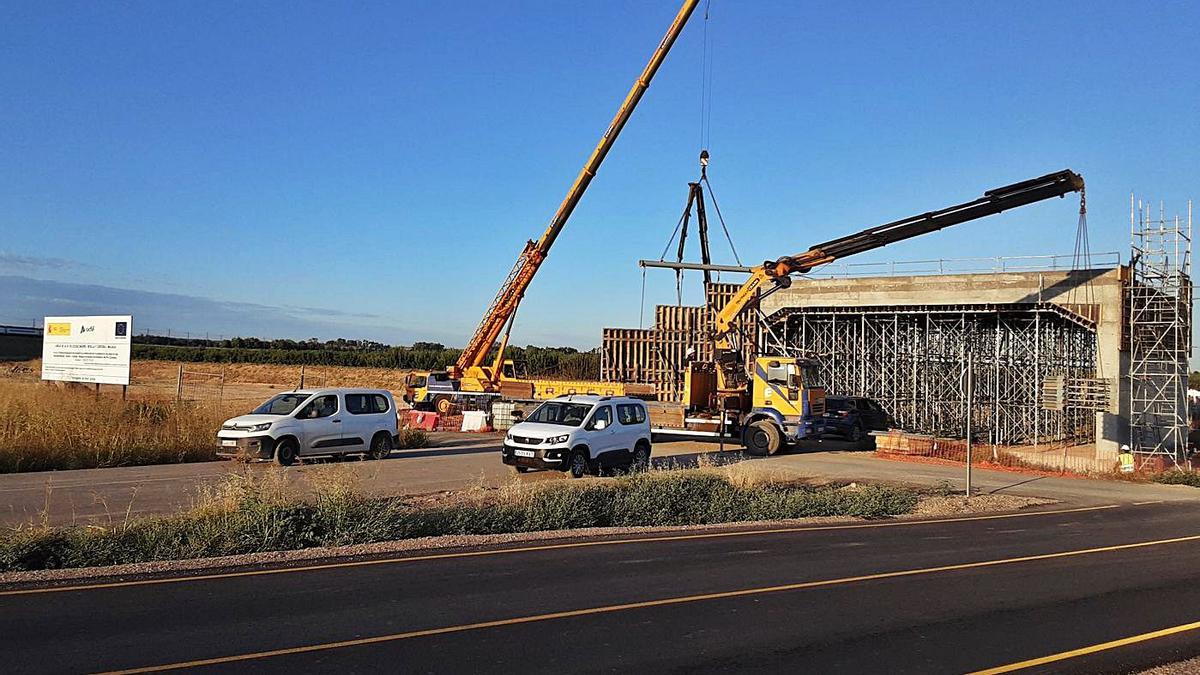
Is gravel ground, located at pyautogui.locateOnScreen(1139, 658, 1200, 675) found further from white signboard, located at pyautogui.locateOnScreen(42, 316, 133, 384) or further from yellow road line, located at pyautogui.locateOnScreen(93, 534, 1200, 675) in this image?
white signboard, located at pyautogui.locateOnScreen(42, 316, 133, 384)

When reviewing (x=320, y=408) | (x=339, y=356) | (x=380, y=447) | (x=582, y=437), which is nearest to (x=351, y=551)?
(x=582, y=437)

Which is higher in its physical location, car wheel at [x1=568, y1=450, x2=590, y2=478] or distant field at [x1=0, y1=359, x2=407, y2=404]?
distant field at [x1=0, y1=359, x2=407, y2=404]

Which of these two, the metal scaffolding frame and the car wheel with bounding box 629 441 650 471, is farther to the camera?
the metal scaffolding frame

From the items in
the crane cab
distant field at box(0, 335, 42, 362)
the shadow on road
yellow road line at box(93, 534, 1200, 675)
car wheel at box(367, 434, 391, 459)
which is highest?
distant field at box(0, 335, 42, 362)

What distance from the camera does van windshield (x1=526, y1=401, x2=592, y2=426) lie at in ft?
66.5

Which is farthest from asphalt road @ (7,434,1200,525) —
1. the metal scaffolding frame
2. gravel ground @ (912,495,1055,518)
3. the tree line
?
the tree line

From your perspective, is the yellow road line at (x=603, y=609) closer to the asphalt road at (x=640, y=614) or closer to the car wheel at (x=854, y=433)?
the asphalt road at (x=640, y=614)

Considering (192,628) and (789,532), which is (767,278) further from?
(192,628)

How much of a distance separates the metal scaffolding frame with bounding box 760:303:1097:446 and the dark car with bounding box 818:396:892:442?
8.71 ft

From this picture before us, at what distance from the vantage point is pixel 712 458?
2581cm

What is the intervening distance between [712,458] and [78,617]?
1966 cm

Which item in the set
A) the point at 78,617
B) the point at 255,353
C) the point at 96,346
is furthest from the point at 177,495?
the point at 255,353

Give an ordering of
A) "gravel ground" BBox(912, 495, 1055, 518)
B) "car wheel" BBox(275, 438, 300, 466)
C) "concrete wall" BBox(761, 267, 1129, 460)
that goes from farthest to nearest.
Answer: "concrete wall" BBox(761, 267, 1129, 460) < "car wheel" BBox(275, 438, 300, 466) < "gravel ground" BBox(912, 495, 1055, 518)

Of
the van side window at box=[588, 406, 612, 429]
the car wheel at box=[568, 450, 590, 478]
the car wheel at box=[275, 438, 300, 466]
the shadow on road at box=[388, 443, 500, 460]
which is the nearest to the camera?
the car wheel at box=[568, 450, 590, 478]
